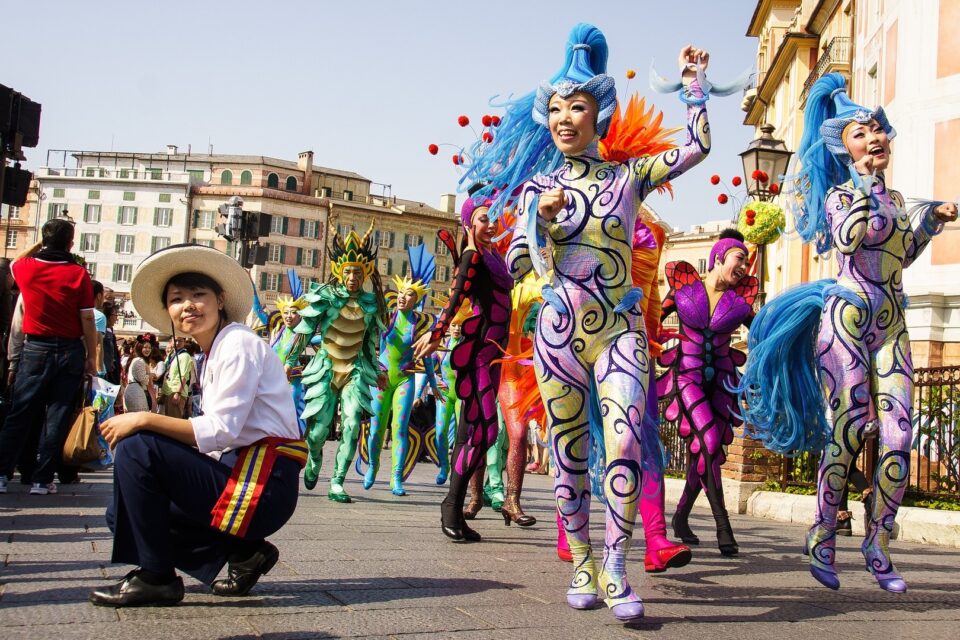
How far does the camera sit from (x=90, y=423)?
27.7 feet

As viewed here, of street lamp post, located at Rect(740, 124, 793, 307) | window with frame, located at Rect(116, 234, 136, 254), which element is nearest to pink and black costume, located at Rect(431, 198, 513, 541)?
street lamp post, located at Rect(740, 124, 793, 307)

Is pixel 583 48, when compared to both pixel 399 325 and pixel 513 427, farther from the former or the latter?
pixel 399 325

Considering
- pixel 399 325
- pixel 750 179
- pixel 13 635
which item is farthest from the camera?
pixel 750 179

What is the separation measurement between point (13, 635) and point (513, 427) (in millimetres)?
4169

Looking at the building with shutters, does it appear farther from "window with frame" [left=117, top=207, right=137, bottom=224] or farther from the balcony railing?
the balcony railing

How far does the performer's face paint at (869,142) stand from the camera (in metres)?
5.74

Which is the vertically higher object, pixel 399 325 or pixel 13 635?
pixel 399 325

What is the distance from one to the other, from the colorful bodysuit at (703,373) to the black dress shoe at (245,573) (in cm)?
349

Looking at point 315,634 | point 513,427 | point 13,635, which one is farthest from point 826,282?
point 13,635

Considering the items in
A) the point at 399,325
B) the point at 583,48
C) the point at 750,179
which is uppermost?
the point at 750,179

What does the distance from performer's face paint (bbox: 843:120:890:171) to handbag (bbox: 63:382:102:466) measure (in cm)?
567

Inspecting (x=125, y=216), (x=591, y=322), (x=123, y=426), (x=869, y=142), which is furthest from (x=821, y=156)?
(x=125, y=216)

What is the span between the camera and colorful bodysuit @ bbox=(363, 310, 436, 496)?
9953 millimetres

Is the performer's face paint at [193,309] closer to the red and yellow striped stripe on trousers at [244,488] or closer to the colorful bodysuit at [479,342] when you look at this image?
the red and yellow striped stripe on trousers at [244,488]
